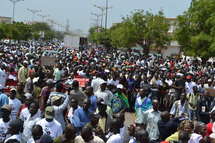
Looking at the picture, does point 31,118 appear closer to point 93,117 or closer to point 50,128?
point 50,128

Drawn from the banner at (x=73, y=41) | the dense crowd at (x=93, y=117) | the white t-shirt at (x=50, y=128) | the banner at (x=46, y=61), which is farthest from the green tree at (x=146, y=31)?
the white t-shirt at (x=50, y=128)

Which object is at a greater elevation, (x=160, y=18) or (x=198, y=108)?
(x=160, y=18)

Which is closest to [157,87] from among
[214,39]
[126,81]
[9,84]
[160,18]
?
[126,81]

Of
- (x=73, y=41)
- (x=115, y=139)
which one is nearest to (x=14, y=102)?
(x=115, y=139)

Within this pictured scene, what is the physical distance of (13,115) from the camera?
30.4 ft

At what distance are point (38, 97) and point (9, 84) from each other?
14.5 feet

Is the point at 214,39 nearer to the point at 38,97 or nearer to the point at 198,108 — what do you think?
the point at 198,108

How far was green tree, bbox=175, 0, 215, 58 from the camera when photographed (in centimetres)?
3391

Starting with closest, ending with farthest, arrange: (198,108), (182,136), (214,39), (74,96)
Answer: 1. (182,136)
2. (74,96)
3. (198,108)
4. (214,39)

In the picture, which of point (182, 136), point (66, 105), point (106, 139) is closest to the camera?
point (182, 136)

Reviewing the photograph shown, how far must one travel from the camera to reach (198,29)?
3672cm

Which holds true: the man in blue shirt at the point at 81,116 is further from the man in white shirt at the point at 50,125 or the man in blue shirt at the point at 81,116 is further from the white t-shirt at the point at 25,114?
the man in white shirt at the point at 50,125

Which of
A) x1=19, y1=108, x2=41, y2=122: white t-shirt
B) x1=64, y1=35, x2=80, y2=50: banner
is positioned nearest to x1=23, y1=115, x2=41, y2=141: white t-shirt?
x1=19, y1=108, x2=41, y2=122: white t-shirt

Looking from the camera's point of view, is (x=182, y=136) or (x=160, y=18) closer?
(x=182, y=136)
